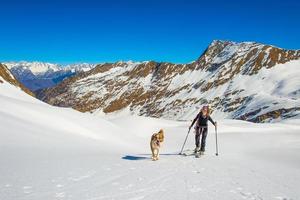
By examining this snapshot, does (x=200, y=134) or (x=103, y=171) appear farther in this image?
(x=200, y=134)

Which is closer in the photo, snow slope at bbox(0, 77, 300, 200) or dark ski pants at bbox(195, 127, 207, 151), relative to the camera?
snow slope at bbox(0, 77, 300, 200)

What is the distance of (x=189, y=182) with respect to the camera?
500 inches

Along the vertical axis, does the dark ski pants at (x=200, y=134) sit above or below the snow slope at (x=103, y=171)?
above

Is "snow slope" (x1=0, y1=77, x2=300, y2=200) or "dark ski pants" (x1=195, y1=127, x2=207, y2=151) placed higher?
"dark ski pants" (x1=195, y1=127, x2=207, y2=151)

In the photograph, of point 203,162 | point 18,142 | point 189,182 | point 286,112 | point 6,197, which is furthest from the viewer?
point 286,112

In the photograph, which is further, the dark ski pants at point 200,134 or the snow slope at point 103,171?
the dark ski pants at point 200,134

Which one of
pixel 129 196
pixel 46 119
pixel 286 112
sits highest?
pixel 286 112

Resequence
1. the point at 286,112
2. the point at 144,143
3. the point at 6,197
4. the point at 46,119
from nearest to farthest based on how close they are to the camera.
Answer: the point at 6,197 → the point at 46,119 → the point at 144,143 → the point at 286,112

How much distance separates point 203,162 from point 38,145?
8367mm

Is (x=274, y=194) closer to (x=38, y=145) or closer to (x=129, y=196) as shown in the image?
(x=129, y=196)

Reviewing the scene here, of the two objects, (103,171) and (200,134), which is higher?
(200,134)

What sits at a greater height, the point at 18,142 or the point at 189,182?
the point at 18,142

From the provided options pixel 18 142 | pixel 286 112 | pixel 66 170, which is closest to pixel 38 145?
pixel 18 142

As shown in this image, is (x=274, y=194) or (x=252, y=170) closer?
(x=274, y=194)
